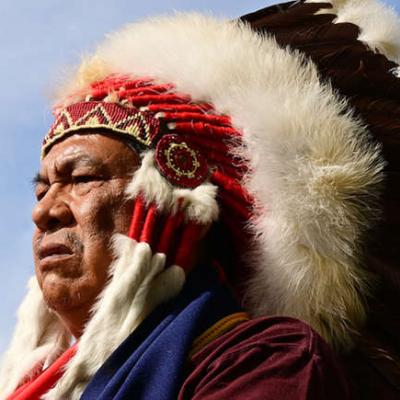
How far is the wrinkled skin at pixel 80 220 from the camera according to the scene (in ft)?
8.49

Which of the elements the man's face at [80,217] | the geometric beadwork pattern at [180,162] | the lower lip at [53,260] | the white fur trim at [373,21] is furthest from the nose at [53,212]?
the white fur trim at [373,21]

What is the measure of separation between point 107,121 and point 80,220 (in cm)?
38

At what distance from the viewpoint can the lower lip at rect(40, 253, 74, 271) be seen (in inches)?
103

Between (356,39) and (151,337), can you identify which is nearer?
(151,337)

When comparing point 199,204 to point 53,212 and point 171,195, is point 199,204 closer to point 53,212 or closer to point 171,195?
point 171,195

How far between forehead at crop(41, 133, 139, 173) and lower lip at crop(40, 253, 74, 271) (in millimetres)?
328

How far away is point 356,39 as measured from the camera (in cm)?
317

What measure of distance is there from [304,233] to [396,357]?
19.9 inches

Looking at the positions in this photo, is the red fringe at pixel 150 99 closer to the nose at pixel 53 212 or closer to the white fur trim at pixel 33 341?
the nose at pixel 53 212

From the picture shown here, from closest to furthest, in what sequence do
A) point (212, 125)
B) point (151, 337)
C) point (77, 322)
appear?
point (151, 337) → point (77, 322) → point (212, 125)

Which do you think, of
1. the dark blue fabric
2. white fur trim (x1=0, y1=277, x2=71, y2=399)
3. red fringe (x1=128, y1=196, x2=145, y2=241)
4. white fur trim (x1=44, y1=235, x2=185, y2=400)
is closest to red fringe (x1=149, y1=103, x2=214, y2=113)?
red fringe (x1=128, y1=196, x2=145, y2=241)

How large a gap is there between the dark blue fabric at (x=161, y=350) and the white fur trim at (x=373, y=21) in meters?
1.23

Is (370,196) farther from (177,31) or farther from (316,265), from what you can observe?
(177,31)

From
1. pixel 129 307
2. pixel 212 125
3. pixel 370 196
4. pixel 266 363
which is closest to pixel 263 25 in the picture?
pixel 212 125
